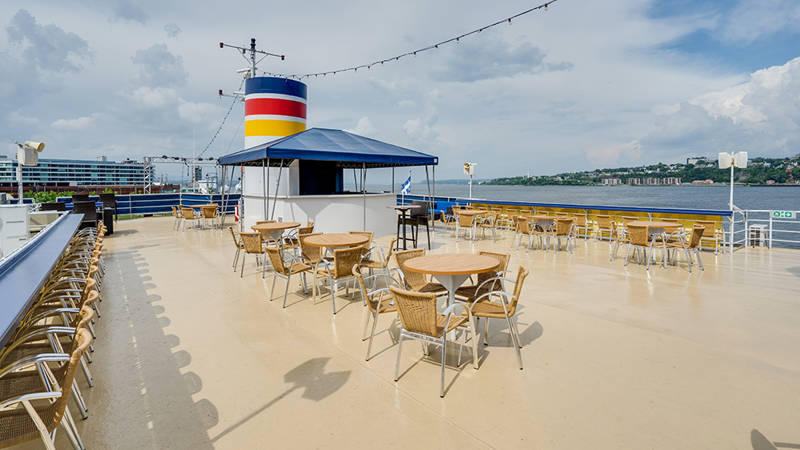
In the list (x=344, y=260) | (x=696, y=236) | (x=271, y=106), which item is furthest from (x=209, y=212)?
(x=696, y=236)

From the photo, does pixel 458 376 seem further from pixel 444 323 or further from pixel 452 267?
pixel 452 267

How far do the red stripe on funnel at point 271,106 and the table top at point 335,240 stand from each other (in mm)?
7158

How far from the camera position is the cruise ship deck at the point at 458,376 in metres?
2.38

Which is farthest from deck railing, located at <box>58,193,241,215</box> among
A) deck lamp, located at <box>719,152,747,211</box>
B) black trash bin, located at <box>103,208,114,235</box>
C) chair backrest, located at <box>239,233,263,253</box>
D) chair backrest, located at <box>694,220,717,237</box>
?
deck lamp, located at <box>719,152,747,211</box>

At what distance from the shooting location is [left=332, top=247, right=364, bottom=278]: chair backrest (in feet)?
15.0

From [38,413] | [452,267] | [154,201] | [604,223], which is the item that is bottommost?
[38,413]

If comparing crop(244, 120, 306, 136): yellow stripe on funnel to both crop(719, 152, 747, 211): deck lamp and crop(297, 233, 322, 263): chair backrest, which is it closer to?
crop(297, 233, 322, 263): chair backrest

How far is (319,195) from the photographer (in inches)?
386

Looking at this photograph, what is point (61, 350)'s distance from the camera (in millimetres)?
2566

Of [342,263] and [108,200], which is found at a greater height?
[108,200]

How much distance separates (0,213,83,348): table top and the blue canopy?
12.6 ft

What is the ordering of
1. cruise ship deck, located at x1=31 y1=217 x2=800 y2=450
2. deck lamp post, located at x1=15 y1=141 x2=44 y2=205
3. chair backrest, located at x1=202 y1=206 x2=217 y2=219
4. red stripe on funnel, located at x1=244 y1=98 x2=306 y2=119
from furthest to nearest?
chair backrest, located at x1=202 y1=206 x2=217 y2=219
red stripe on funnel, located at x1=244 y1=98 x2=306 y2=119
deck lamp post, located at x1=15 y1=141 x2=44 y2=205
cruise ship deck, located at x1=31 y1=217 x2=800 y2=450

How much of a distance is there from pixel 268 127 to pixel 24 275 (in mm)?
9448

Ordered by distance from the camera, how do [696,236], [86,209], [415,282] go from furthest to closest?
1. [86,209]
2. [696,236]
3. [415,282]
